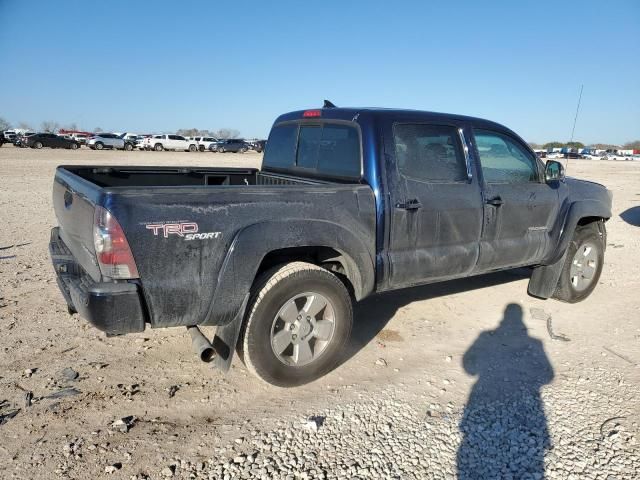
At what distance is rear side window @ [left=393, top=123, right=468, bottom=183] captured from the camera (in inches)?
148

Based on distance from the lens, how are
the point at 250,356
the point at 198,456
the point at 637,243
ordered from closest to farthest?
1. the point at 198,456
2. the point at 250,356
3. the point at 637,243

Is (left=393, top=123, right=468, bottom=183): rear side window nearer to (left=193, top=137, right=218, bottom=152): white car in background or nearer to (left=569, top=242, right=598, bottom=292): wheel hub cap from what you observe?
(left=569, top=242, right=598, bottom=292): wheel hub cap

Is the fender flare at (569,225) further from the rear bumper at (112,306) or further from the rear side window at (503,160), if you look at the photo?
the rear bumper at (112,306)

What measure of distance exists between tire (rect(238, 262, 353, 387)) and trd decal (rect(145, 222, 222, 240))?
534 millimetres

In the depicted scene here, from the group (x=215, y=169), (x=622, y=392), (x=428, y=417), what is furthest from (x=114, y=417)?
(x=622, y=392)

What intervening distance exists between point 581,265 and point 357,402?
3.44 m

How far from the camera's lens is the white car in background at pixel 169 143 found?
46219mm

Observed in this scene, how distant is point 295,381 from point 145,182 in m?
2.42

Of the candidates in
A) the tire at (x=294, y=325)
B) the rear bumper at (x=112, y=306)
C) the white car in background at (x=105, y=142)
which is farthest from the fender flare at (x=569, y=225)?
the white car in background at (x=105, y=142)

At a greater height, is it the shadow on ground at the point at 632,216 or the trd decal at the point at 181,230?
the trd decal at the point at 181,230

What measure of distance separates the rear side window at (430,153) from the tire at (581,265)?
6.22 ft

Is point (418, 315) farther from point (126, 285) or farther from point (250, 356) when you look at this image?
point (126, 285)

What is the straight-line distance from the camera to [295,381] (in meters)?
3.38

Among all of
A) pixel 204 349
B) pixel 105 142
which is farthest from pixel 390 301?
pixel 105 142
